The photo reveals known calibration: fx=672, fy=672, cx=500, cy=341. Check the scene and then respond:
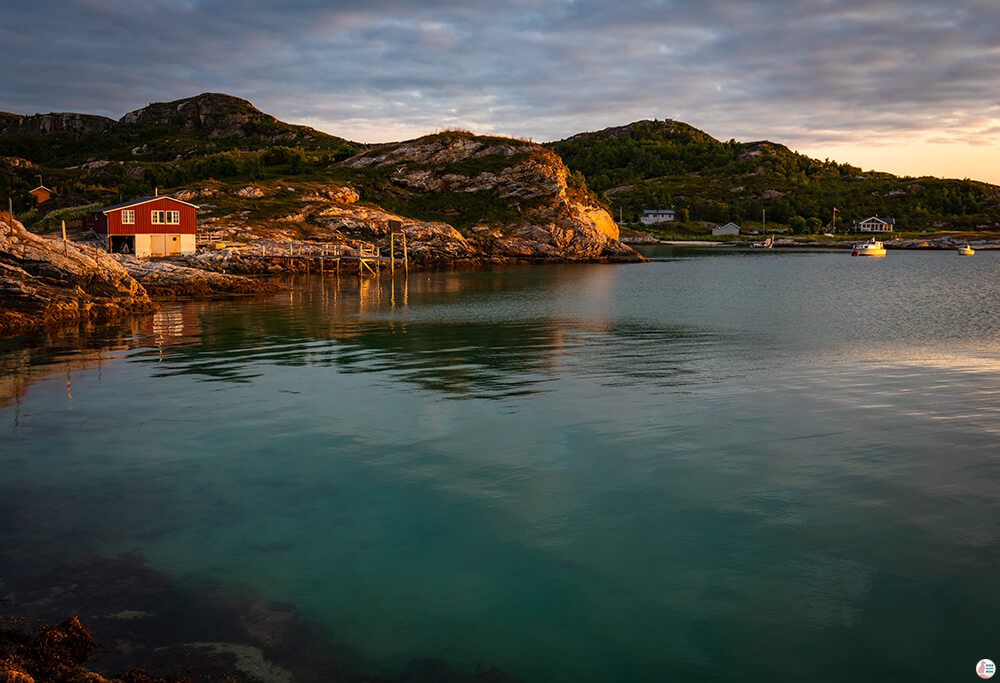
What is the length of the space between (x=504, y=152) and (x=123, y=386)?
135929 mm

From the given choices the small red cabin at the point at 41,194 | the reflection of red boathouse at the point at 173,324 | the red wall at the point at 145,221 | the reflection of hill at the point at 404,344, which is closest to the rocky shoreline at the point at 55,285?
the reflection of red boathouse at the point at 173,324

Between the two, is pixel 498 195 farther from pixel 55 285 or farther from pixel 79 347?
pixel 79 347

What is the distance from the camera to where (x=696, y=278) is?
314 feet

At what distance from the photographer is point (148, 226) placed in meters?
81.4

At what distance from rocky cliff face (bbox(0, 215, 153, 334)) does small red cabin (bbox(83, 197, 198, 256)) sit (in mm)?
28742

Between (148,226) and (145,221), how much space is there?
66 centimetres

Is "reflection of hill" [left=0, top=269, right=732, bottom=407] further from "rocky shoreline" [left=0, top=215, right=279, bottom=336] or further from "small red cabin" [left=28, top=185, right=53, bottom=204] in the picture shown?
"small red cabin" [left=28, top=185, right=53, bottom=204]

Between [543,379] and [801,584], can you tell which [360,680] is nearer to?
[801,584]

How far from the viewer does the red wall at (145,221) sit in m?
79.6

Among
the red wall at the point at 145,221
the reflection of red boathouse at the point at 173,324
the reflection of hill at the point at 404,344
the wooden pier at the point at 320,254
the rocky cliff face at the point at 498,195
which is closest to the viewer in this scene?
the reflection of hill at the point at 404,344

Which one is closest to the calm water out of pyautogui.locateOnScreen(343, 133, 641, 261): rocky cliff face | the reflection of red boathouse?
the reflection of red boathouse

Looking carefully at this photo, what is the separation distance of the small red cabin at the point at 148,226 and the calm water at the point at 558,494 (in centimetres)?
5034

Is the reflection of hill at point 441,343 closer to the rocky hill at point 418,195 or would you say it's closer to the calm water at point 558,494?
the calm water at point 558,494

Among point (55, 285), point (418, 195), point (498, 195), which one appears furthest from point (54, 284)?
point (498, 195)
